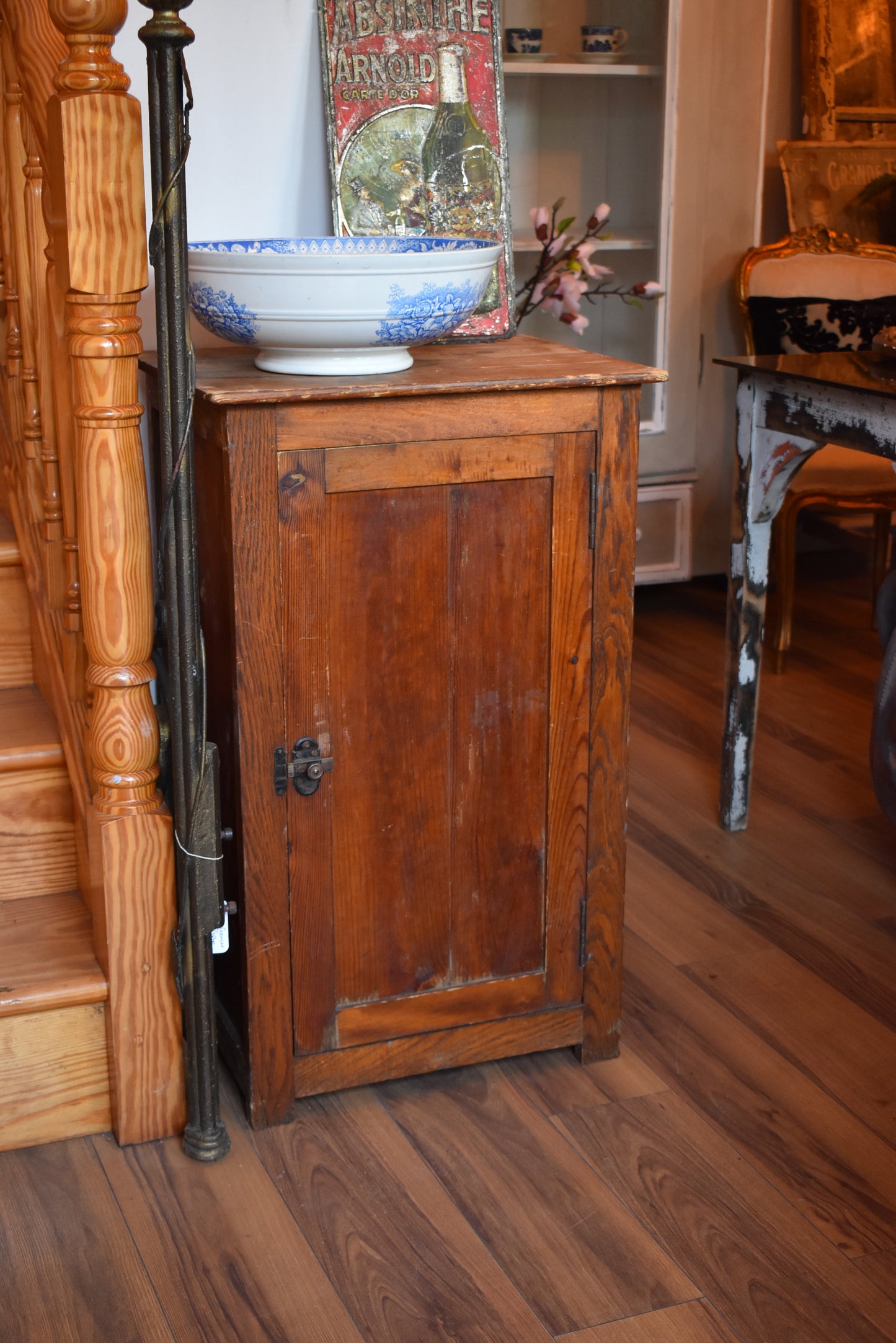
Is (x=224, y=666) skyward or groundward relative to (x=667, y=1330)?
skyward

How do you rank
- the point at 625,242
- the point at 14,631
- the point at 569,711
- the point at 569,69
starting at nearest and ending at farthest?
the point at 569,711
the point at 14,631
the point at 569,69
the point at 625,242

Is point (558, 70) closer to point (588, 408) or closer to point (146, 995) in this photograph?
point (588, 408)

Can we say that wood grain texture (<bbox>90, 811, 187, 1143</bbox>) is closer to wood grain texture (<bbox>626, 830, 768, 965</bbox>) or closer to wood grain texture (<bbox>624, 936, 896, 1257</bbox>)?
wood grain texture (<bbox>624, 936, 896, 1257</bbox>)

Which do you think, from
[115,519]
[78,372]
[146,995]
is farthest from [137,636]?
[146,995]

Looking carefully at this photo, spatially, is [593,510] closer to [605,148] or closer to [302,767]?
[302,767]

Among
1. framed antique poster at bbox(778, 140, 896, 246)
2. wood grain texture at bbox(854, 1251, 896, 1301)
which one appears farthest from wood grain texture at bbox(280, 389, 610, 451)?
framed antique poster at bbox(778, 140, 896, 246)

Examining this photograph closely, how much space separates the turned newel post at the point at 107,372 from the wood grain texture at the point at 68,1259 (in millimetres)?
433

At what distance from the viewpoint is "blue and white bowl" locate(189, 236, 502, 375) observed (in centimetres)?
144

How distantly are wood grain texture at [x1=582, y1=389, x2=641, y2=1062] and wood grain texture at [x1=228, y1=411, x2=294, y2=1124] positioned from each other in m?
0.40

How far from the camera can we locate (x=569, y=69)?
3428 mm

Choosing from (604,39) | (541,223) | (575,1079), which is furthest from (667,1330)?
(604,39)

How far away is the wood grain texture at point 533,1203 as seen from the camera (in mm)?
1425

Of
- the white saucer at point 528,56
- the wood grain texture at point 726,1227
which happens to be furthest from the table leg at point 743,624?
the white saucer at point 528,56

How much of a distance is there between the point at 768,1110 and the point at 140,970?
2.62ft
